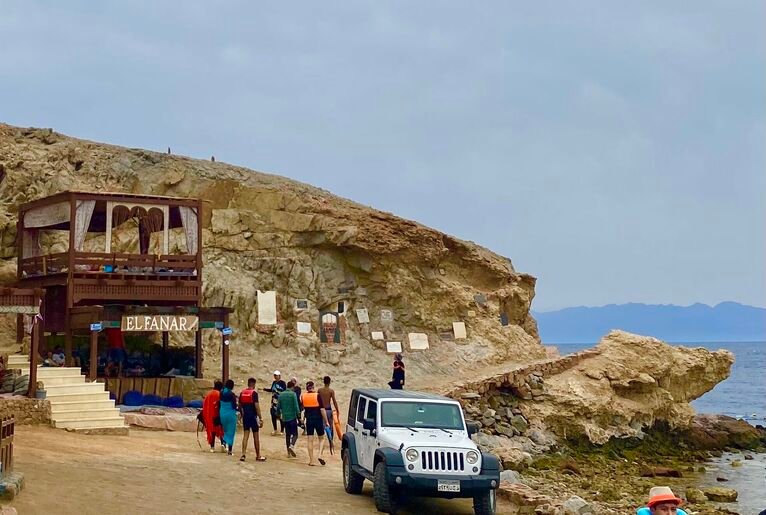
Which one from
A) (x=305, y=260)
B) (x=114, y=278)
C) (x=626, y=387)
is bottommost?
(x=626, y=387)

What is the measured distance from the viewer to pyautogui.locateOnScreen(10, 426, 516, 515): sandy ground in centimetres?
1205

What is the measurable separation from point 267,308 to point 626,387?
1468 centimetres

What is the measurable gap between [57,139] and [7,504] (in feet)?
103

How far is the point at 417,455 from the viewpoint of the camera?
12.5m

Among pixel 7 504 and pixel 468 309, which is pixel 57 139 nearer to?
pixel 468 309

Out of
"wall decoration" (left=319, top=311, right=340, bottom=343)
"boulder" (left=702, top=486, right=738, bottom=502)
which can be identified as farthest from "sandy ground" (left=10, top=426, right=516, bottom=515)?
"wall decoration" (left=319, top=311, right=340, bottom=343)

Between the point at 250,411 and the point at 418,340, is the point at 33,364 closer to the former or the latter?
the point at 250,411

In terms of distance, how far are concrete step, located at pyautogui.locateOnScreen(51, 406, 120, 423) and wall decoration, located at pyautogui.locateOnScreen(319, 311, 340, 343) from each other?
15.2 metres

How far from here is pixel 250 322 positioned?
3450 cm

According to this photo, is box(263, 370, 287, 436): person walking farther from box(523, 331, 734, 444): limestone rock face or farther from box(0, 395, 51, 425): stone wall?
box(523, 331, 734, 444): limestone rock face

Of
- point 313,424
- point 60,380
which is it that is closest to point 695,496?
point 313,424

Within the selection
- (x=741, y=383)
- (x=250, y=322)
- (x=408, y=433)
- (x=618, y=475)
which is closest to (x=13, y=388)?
(x=408, y=433)

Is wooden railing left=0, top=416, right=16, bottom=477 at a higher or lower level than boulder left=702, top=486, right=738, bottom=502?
higher

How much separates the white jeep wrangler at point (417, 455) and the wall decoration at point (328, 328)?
21.1 meters
